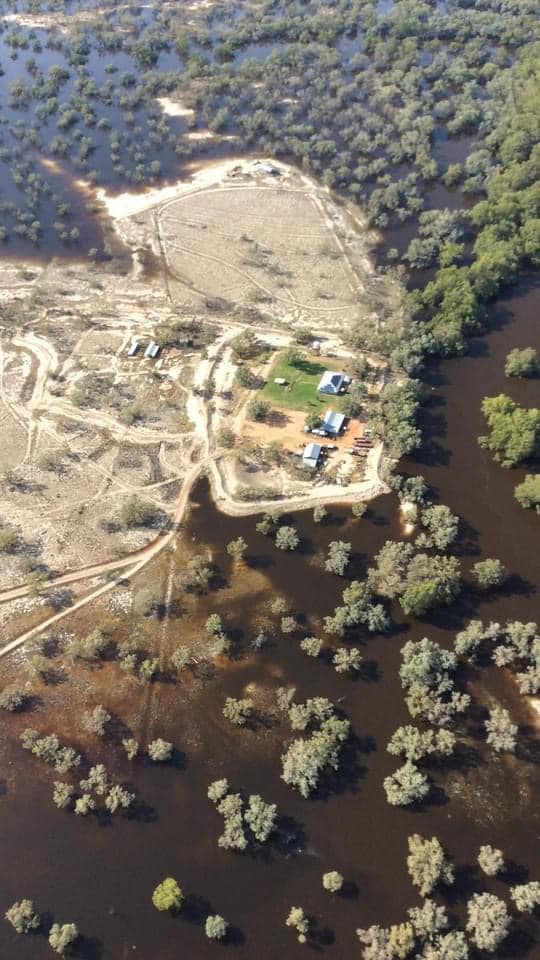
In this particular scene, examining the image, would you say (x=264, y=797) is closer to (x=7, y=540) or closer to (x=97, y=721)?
(x=97, y=721)

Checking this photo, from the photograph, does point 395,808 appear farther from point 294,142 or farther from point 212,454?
point 294,142

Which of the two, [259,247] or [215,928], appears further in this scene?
[259,247]

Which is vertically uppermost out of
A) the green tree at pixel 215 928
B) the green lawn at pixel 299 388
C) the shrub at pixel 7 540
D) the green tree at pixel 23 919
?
the green lawn at pixel 299 388

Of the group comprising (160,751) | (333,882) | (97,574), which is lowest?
(333,882)

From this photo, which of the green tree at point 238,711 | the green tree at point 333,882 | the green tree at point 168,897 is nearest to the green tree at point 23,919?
the green tree at point 168,897

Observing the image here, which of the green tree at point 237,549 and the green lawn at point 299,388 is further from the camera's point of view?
the green lawn at point 299,388

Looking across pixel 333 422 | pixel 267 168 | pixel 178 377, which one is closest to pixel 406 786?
pixel 333 422

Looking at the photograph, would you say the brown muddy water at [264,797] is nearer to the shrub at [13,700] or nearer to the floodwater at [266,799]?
the floodwater at [266,799]
